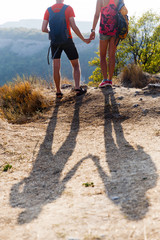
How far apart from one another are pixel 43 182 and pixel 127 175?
825 millimetres

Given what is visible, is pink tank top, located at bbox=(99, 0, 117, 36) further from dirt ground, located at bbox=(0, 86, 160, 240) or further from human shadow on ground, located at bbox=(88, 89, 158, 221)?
human shadow on ground, located at bbox=(88, 89, 158, 221)

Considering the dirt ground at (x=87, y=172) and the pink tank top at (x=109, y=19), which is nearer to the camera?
the dirt ground at (x=87, y=172)

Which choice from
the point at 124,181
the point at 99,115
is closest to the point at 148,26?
the point at 99,115

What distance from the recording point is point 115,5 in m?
4.32

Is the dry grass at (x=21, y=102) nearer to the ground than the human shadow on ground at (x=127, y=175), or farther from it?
nearer to the ground

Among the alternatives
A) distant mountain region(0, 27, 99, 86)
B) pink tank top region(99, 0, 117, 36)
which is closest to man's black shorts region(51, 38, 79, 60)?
pink tank top region(99, 0, 117, 36)

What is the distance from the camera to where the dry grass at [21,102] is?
15.2ft

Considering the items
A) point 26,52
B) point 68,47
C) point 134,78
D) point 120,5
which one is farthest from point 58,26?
point 26,52

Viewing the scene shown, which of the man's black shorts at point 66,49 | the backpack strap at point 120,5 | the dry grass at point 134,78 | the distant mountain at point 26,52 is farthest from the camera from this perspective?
the distant mountain at point 26,52

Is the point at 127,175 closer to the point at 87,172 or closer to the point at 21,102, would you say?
the point at 87,172

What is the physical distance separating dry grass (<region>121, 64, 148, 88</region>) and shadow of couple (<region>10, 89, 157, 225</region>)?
3.55 m

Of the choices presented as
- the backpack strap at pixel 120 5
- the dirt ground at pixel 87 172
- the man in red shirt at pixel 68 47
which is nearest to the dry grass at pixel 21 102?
the dirt ground at pixel 87 172

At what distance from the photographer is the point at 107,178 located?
207 cm

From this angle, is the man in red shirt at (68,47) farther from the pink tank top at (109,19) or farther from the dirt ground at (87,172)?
the dirt ground at (87,172)
